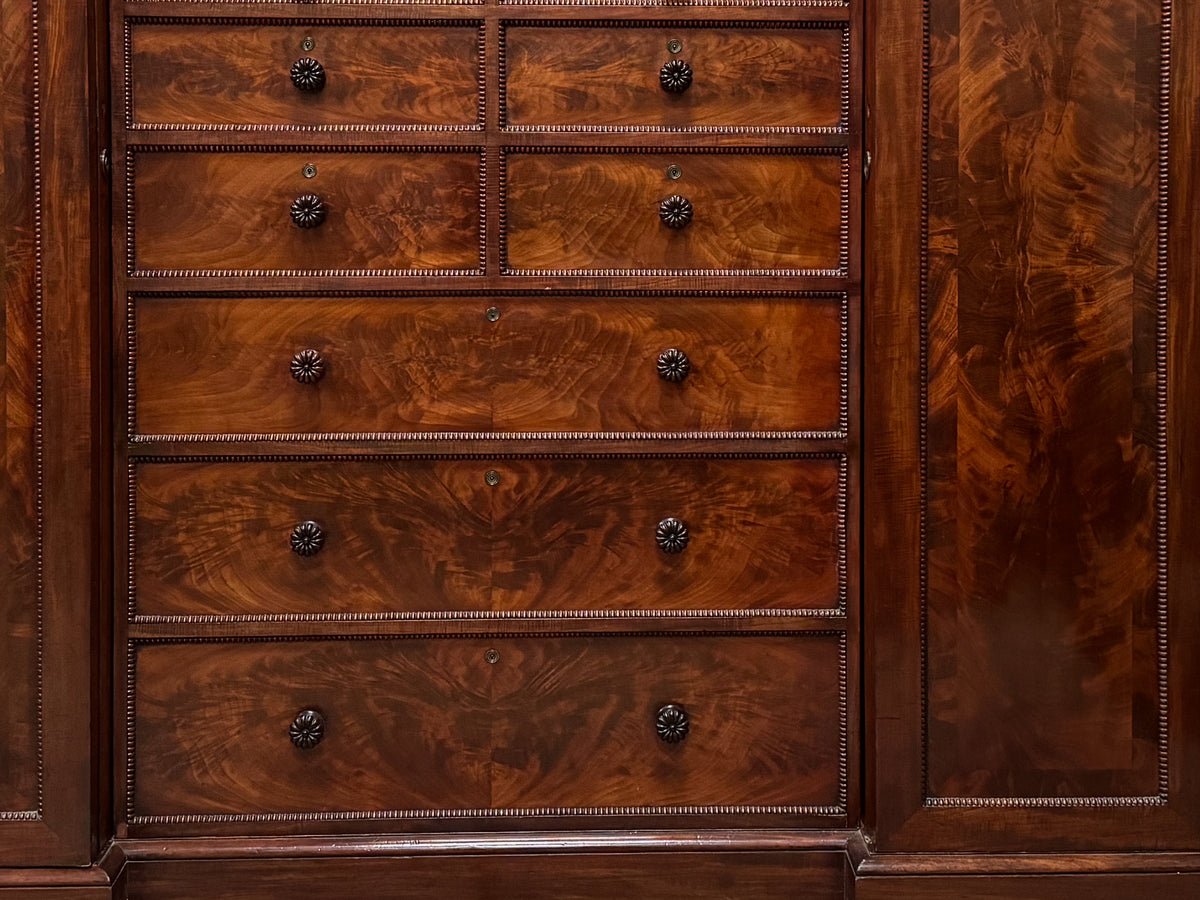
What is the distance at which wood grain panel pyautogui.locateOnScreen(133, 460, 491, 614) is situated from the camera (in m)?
1.46

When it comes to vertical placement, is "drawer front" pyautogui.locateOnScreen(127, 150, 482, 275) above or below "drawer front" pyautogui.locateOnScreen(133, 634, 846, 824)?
above

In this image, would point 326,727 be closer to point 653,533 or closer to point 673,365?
point 653,533

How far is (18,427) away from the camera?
140 cm

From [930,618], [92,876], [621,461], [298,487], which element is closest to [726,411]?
[621,461]

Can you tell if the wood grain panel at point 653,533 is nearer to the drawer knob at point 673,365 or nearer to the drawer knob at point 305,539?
the drawer knob at point 673,365

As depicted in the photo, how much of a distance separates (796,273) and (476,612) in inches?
26.1

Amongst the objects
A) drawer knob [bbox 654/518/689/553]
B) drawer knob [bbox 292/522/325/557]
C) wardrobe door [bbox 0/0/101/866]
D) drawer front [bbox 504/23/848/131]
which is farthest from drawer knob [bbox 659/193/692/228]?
wardrobe door [bbox 0/0/101/866]

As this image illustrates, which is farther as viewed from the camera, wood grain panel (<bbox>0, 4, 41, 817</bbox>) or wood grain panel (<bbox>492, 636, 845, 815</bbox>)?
wood grain panel (<bbox>492, 636, 845, 815</bbox>)

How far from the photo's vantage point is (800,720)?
1491mm

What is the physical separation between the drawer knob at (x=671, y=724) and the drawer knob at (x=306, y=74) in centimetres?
100

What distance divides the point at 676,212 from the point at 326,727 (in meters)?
0.88

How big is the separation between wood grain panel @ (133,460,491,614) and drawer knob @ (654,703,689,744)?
30 cm

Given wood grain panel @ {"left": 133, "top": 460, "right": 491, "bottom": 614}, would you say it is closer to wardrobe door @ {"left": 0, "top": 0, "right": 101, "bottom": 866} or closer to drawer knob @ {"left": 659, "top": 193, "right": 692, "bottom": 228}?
wardrobe door @ {"left": 0, "top": 0, "right": 101, "bottom": 866}

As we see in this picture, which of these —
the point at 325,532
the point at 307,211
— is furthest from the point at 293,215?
the point at 325,532
